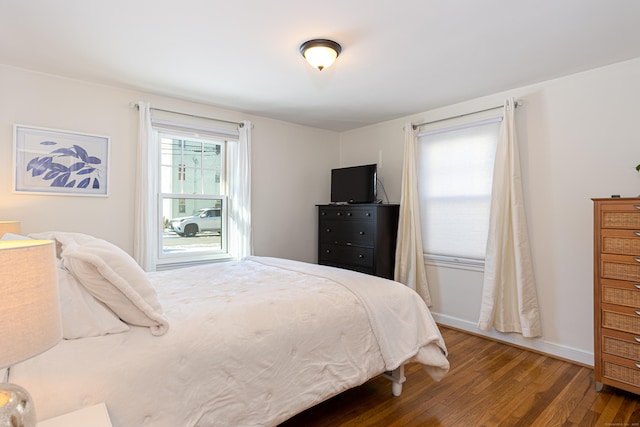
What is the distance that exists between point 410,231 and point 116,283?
10.2 ft

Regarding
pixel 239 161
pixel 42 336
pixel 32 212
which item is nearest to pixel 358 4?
pixel 42 336

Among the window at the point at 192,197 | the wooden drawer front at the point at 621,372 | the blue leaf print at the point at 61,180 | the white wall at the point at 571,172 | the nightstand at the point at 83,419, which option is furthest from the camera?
the window at the point at 192,197

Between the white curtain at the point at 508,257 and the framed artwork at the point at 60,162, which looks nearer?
the framed artwork at the point at 60,162

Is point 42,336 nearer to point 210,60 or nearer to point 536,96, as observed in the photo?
point 210,60

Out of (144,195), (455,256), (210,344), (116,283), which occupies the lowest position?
(210,344)

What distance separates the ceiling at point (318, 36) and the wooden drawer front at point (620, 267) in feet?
4.79

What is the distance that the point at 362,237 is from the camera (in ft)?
12.8

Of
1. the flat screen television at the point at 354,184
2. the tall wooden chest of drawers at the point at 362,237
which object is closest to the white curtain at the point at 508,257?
the tall wooden chest of drawers at the point at 362,237

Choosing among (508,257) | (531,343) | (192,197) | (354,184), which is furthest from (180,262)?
(531,343)

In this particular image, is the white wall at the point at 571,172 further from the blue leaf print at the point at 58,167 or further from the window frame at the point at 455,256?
the blue leaf print at the point at 58,167

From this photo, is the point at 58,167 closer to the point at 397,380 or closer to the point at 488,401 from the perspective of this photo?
the point at 397,380

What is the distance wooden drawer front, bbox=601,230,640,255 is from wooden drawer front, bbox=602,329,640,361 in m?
0.55

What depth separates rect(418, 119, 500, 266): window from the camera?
11.1 ft

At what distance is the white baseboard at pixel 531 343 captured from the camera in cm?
279
